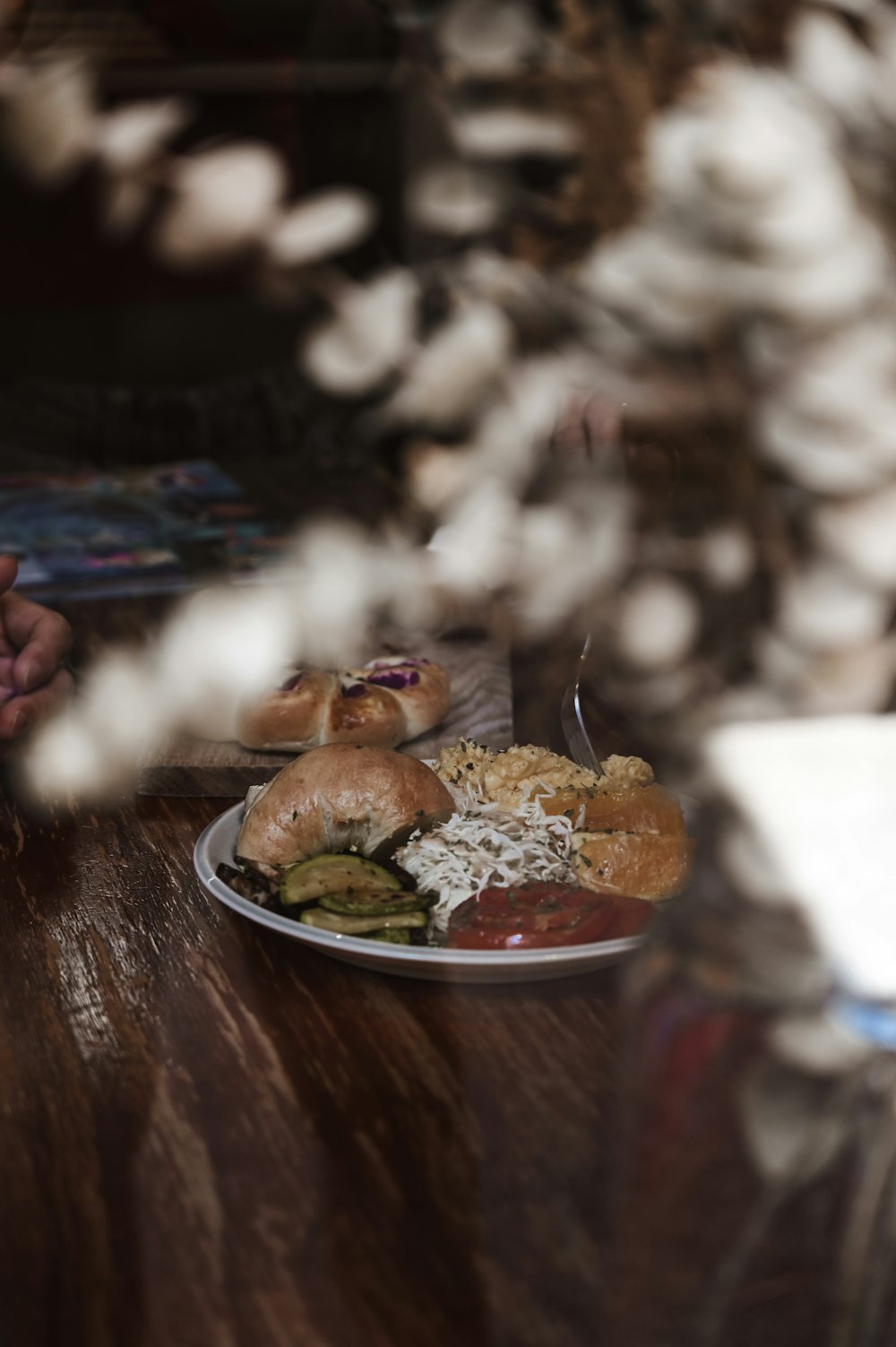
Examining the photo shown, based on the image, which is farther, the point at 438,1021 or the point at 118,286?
the point at 118,286

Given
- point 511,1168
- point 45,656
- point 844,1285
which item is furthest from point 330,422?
point 844,1285

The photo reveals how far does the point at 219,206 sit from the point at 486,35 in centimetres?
9

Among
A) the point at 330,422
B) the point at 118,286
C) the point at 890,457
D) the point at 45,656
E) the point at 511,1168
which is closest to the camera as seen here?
the point at 890,457

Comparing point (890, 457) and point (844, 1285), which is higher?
point (890, 457)

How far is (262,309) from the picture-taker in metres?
3.83

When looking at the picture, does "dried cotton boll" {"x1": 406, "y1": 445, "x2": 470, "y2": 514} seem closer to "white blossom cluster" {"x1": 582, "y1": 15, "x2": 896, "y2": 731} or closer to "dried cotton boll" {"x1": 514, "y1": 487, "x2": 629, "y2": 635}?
"dried cotton boll" {"x1": 514, "y1": 487, "x2": 629, "y2": 635}

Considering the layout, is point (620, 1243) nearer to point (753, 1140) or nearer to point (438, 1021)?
point (753, 1140)

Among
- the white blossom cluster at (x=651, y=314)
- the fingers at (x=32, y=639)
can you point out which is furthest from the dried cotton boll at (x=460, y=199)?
the fingers at (x=32, y=639)

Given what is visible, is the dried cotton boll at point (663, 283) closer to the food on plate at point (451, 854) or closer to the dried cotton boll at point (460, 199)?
the dried cotton boll at point (460, 199)

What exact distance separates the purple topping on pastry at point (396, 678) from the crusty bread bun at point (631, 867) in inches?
17.9

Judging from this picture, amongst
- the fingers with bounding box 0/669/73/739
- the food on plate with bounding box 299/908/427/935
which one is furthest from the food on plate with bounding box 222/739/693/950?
the fingers with bounding box 0/669/73/739

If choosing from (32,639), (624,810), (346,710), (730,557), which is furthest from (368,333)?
(32,639)

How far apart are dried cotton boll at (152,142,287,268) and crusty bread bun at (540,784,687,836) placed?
22.7 inches

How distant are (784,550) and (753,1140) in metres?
0.17
